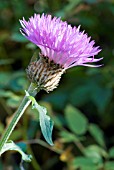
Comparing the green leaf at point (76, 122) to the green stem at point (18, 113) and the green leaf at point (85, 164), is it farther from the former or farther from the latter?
the green stem at point (18, 113)

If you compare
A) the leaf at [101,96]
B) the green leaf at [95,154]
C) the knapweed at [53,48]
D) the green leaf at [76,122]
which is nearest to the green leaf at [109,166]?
the green leaf at [95,154]

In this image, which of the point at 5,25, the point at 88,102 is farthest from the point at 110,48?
the point at 5,25

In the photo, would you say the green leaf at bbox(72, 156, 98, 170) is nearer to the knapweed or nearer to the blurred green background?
the blurred green background

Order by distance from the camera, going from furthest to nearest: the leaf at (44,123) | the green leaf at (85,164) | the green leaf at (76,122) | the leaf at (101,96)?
the leaf at (101,96) → the green leaf at (76,122) → the green leaf at (85,164) → the leaf at (44,123)

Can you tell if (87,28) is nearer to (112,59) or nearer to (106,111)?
(112,59)

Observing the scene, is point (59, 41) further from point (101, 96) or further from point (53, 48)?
point (101, 96)
